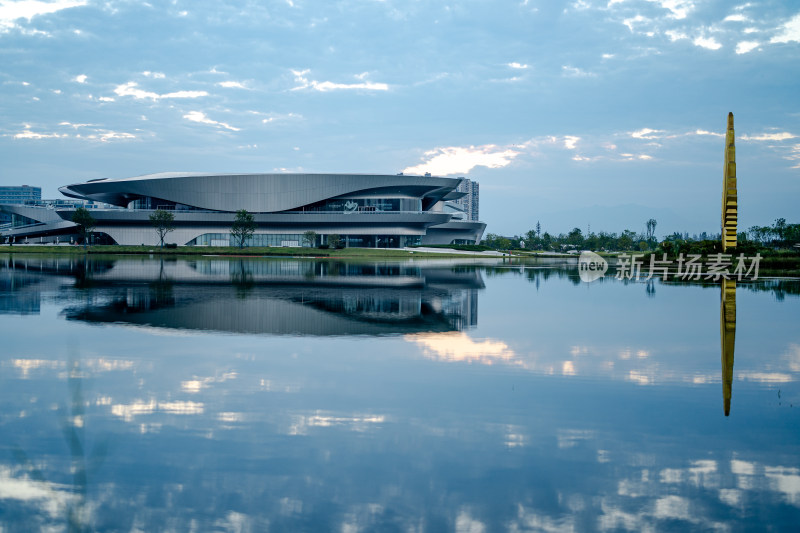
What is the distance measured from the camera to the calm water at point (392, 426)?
17.4 ft

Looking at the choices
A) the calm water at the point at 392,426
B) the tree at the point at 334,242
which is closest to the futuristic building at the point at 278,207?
the tree at the point at 334,242

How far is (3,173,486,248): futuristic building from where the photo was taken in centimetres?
8825

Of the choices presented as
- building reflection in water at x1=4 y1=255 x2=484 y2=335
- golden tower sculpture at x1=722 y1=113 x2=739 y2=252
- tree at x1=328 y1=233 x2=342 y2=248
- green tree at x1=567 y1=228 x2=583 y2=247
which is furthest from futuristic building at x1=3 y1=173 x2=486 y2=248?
building reflection in water at x1=4 y1=255 x2=484 y2=335

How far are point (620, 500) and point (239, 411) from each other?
15.2ft

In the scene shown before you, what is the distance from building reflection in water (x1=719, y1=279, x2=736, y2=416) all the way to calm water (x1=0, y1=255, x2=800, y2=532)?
0.07 meters

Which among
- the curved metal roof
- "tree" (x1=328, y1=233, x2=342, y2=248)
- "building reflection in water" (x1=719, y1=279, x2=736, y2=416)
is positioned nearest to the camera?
"building reflection in water" (x1=719, y1=279, x2=736, y2=416)

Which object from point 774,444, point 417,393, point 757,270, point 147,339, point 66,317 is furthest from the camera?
point 757,270

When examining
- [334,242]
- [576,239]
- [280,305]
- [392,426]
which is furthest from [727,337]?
[576,239]

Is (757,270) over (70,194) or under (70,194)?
under

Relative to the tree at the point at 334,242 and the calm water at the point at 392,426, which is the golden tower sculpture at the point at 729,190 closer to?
the calm water at the point at 392,426

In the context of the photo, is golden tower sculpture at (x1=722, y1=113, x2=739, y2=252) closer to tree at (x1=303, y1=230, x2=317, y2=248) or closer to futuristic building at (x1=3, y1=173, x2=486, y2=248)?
futuristic building at (x1=3, y1=173, x2=486, y2=248)

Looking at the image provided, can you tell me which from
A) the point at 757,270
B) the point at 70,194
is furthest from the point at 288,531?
the point at 70,194

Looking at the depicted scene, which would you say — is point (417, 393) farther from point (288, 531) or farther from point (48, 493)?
point (48, 493)

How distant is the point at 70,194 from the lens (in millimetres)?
96312
